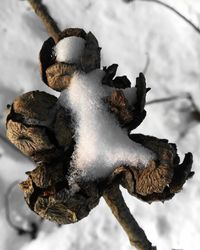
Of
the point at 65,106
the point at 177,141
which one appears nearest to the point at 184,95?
the point at 177,141

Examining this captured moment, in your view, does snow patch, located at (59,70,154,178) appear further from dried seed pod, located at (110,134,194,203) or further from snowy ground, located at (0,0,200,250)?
snowy ground, located at (0,0,200,250)

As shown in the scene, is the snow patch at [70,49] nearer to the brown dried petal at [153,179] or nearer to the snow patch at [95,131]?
the snow patch at [95,131]

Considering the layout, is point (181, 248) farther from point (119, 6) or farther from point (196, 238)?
point (119, 6)

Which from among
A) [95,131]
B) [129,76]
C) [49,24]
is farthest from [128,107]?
[129,76]

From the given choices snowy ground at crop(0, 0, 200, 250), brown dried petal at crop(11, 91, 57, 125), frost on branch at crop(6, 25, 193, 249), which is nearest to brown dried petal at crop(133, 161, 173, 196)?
frost on branch at crop(6, 25, 193, 249)

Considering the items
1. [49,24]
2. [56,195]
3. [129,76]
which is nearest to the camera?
[56,195]

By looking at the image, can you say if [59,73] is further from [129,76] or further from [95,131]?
[129,76]

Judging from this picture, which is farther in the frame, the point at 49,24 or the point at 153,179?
the point at 49,24
